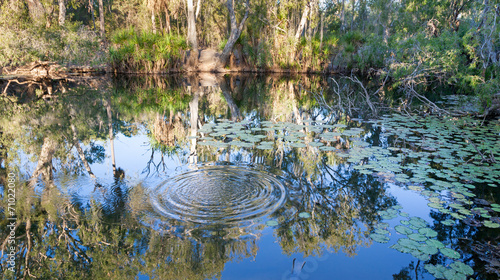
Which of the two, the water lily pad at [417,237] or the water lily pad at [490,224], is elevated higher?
the water lily pad at [490,224]

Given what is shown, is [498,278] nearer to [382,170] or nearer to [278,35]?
[382,170]

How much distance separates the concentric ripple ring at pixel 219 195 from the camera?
2.94 m

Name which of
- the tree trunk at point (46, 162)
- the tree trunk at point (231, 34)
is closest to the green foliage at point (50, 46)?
the tree trunk at point (231, 34)

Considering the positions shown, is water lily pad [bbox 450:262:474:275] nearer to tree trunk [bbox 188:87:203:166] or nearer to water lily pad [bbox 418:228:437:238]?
water lily pad [bbox 418:228:437:238]

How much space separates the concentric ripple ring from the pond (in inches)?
0.7

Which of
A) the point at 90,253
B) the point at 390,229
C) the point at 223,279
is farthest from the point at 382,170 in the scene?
the point at 90,253

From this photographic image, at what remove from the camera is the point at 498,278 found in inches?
87.4

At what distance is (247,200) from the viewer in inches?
127

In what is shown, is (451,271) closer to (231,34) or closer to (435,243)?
(435,243)

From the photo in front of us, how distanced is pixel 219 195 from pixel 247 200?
0.30 meters

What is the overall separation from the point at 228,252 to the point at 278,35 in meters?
16.1

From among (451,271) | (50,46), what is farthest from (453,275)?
(50,46)

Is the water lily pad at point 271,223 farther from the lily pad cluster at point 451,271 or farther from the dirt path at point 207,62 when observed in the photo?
the dirt path at point 207,62

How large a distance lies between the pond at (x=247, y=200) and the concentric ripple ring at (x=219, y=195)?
17 millimetres
